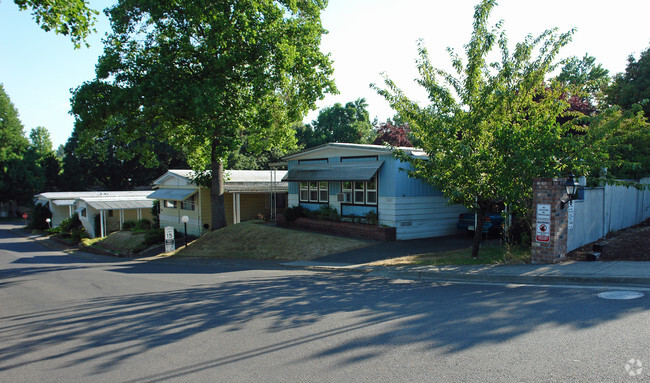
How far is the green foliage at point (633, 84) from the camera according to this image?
21.7m

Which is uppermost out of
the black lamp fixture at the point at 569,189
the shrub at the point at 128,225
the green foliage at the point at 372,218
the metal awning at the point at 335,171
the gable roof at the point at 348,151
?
the gable roof at the point at 348,151

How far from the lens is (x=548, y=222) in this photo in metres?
10.8

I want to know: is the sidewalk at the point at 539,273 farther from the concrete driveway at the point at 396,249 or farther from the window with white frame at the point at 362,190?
the window with white frame at the point at 362,190

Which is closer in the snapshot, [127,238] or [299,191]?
[299,191]

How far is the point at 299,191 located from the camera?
2375 centimetres

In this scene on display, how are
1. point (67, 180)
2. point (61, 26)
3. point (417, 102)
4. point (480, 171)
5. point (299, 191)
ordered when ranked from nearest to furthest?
point (61, 26), point (480, 171), point (417, 102), point (299, 191), point (67, 180)

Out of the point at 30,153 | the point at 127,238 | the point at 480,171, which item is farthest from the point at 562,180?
the point at 30,153

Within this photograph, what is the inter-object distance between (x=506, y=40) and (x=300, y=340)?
9.87 m

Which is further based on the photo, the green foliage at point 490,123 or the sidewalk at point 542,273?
the green foliage at point 490,123

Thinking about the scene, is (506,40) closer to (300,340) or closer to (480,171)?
(480,171)

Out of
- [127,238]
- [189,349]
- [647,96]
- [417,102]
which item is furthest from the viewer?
[127,238]

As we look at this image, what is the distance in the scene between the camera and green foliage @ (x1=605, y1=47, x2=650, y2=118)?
71.1 feet

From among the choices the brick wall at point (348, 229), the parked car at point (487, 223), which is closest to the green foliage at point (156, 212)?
the brick wall at point (348, 229)

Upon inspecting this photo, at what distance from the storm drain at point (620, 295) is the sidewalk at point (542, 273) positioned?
83 centimetres
